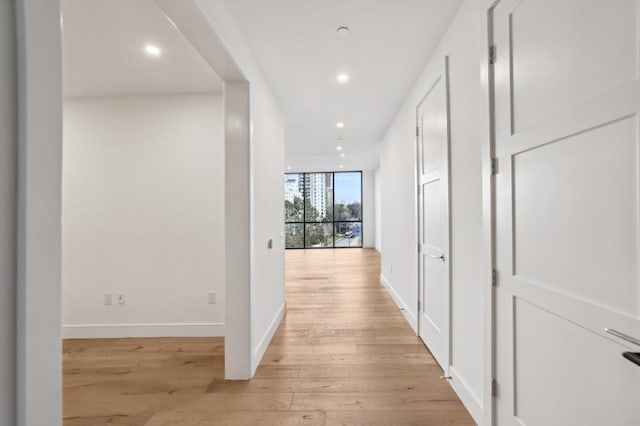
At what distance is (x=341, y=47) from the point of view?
2.28m

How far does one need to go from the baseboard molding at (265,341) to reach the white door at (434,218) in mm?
1465

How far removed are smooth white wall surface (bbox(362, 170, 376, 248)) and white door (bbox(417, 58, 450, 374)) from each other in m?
7.52

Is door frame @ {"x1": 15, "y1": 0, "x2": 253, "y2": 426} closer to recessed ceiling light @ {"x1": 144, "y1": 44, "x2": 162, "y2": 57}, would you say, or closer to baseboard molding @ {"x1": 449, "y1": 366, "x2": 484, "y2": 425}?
recessed ceiling light @ {"x1": 144, "y1": 44, "x2": 162, "y2": 57}

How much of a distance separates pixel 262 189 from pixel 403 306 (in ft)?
7.60

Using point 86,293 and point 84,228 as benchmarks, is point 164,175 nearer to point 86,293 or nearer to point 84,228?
point 84,228

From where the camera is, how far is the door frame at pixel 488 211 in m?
1.53

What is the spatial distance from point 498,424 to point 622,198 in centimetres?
130

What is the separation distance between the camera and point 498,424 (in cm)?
151

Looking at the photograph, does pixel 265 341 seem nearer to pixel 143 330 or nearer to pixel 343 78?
pixel 143 330

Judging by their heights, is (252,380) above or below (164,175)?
below

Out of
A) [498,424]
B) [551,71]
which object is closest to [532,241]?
[551,71]

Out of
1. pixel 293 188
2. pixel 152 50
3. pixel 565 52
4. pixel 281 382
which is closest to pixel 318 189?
pixel 293 188
